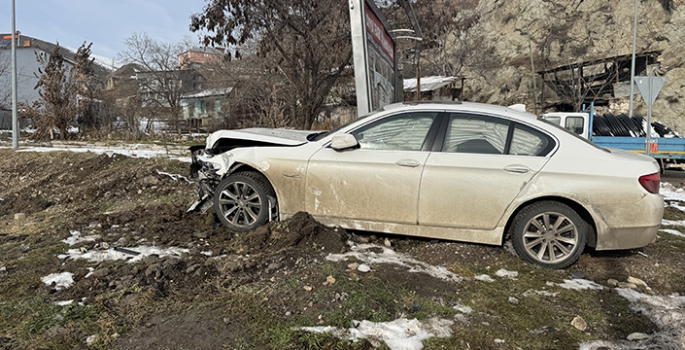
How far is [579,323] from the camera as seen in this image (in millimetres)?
2967

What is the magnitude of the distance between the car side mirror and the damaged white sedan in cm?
1

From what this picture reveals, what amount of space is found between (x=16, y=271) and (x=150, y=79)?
28.7m

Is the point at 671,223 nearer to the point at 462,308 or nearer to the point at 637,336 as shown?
the point at 637,336

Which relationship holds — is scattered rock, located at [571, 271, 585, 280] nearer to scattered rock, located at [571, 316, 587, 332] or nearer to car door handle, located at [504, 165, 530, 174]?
scattered rock, located at [571, 316, 587, 332]

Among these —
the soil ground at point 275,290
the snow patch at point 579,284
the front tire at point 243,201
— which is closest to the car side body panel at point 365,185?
the soil ground at point 275,290

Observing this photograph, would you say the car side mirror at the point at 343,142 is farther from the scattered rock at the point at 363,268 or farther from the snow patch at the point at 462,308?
the snow patch at the point at 462,308

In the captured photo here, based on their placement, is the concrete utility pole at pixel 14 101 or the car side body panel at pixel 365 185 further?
the concrete utility pole at pixel 14 101

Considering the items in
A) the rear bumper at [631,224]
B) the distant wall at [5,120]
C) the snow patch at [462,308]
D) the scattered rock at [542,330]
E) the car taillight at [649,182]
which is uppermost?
the distant wall at [5,120]

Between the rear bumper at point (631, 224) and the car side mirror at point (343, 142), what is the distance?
2.49m

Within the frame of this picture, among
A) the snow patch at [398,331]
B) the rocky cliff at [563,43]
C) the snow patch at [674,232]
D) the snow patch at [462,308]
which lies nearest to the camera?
the snow patch at [398,331]

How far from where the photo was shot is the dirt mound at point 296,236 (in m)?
4.25

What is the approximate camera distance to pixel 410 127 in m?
4.36

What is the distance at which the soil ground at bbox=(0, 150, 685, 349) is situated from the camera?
270 cm

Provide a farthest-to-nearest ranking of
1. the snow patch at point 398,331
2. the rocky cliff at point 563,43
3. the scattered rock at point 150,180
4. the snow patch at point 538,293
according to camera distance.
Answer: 1. the rocky cliff at point 563,43
2. the scattered rock at point 150,180
3. the snow patch at point 538,293
4. the snow patch at point 398,331
